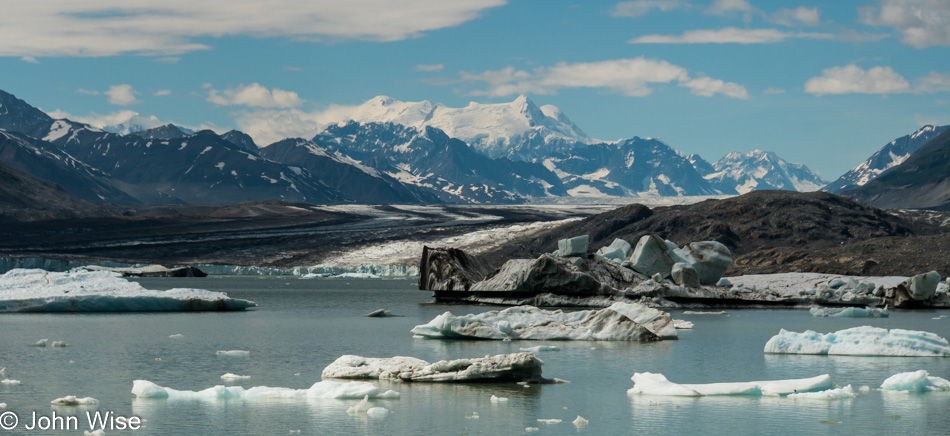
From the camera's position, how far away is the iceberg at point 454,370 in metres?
20.8

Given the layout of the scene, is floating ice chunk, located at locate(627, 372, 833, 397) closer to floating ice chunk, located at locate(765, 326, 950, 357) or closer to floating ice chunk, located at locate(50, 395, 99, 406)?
floating ice chunk, located at locate(765, 326, 950, 357)

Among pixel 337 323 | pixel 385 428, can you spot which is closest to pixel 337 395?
pixel 385 428

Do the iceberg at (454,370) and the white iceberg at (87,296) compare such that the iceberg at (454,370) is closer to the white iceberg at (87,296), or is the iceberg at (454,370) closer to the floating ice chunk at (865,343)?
the floating ice chunk at (865,343)

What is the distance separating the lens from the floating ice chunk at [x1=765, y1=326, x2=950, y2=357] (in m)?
27.1

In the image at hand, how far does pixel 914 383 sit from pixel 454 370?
9.25m

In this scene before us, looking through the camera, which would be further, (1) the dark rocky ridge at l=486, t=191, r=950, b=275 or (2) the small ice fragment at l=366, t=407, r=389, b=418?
(1) the dark rocky ridge at l=486, t=191, r=950, b=275

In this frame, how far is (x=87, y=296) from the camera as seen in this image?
44719mm

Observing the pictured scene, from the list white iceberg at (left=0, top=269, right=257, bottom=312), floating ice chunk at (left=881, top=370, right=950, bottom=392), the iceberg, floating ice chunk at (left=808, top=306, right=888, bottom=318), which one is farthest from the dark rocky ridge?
the iceberg

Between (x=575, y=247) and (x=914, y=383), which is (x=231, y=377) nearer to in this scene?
(x=914, y=383)

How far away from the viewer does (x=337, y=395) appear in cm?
1864

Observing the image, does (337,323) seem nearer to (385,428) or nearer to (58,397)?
(58,397)

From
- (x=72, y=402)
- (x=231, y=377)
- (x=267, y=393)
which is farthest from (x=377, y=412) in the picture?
(x=231, y=377)

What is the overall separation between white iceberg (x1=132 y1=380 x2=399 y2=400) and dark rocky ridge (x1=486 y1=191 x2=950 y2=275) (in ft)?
244

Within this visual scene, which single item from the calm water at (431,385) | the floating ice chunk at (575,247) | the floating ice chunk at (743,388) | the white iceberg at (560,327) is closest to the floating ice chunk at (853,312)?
the calm water at (431,385)
